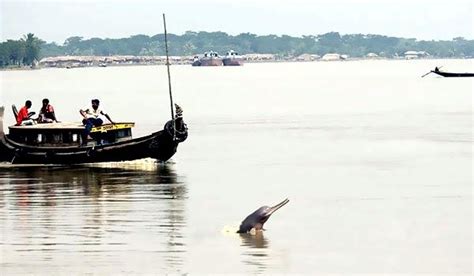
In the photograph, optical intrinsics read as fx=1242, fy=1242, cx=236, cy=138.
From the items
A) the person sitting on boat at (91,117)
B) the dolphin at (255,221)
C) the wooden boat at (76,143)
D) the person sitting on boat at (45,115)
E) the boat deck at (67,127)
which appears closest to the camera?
the dolphin at (255,221)

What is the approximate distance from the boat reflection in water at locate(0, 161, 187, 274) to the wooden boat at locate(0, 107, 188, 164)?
1.40 feet

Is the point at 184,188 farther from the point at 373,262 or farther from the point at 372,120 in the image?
the point at 372,120

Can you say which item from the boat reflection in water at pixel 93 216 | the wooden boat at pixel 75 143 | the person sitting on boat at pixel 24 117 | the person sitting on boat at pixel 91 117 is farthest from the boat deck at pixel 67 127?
the boat reflection in water at pixel 93 216

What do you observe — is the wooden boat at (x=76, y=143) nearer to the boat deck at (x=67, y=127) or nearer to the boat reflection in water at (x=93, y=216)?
the boat deck at (x=67, y=127)

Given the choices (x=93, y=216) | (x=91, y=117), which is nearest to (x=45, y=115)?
(x=91, y=117)

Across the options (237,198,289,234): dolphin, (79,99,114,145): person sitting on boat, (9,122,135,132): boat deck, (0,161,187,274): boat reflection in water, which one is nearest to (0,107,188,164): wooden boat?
(9,122,135,132): boat deck

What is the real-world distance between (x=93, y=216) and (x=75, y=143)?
1063 centimetres

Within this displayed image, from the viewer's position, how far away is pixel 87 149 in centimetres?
A: 3962

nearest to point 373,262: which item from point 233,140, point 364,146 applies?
point 364,146

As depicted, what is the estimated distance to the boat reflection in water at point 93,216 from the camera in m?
24.4

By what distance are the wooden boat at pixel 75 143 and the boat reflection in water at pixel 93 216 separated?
1.40 ft

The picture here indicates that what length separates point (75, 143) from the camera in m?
39.9

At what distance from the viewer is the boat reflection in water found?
24422 millimetres

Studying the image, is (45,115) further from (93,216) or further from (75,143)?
(93,216)
